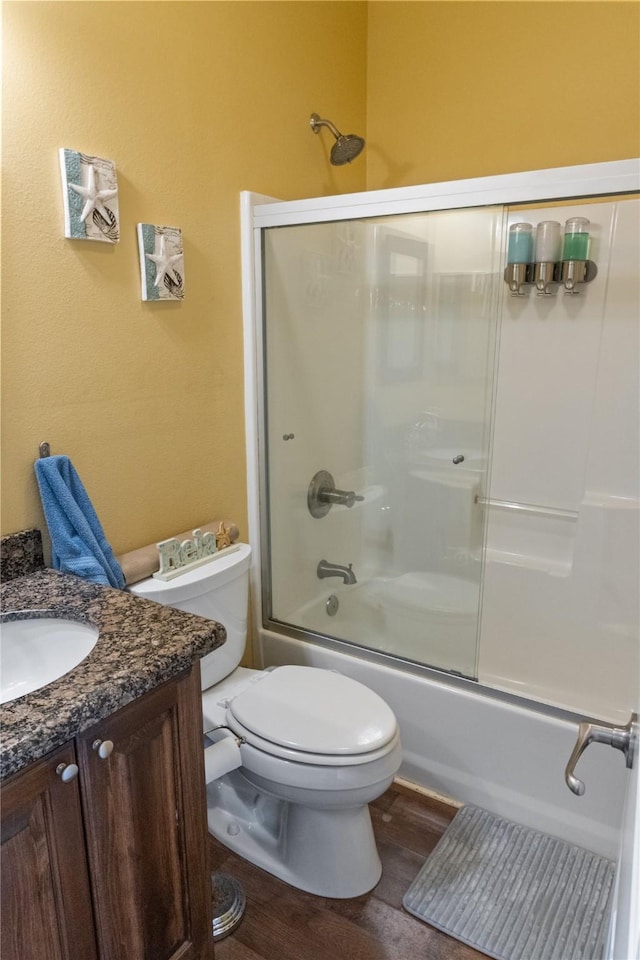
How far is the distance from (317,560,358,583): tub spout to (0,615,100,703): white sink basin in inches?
49.6

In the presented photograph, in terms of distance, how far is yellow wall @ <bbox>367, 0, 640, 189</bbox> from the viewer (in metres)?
2.07

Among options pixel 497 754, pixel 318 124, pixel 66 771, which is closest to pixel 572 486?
pixel 497 754

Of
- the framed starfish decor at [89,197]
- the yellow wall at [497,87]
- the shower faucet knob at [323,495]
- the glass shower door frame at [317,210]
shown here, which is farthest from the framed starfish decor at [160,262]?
the yellow wall at [497,87]

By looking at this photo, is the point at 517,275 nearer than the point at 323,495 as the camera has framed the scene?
Yes

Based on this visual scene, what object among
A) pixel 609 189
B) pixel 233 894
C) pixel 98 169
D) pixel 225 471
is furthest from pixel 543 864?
pixel 98 169

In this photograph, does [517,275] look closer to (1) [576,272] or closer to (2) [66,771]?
(1) [576,272]

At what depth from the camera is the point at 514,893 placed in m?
1.65

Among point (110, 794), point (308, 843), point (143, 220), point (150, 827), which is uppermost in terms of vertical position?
point (143, 220)

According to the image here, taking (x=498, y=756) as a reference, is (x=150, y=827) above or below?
above

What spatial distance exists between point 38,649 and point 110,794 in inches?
13.9

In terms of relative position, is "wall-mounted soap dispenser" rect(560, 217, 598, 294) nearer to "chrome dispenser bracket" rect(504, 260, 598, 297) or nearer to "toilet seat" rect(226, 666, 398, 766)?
"chrome dispenser bracket" rect(504, 260, 598, 297)

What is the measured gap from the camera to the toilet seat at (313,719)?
1514 mm

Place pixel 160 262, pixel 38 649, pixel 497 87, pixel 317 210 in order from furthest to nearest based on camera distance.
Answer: pixel 497 87 < pixel 317 210 < pixel 160 262 < pixel 38 649

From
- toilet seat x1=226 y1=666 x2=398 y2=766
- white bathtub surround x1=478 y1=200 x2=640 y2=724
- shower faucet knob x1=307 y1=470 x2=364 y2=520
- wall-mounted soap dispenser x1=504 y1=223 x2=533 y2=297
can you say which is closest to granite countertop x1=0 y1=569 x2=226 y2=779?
toilet seat x1=226 y1=666 x2=398 y2=766
